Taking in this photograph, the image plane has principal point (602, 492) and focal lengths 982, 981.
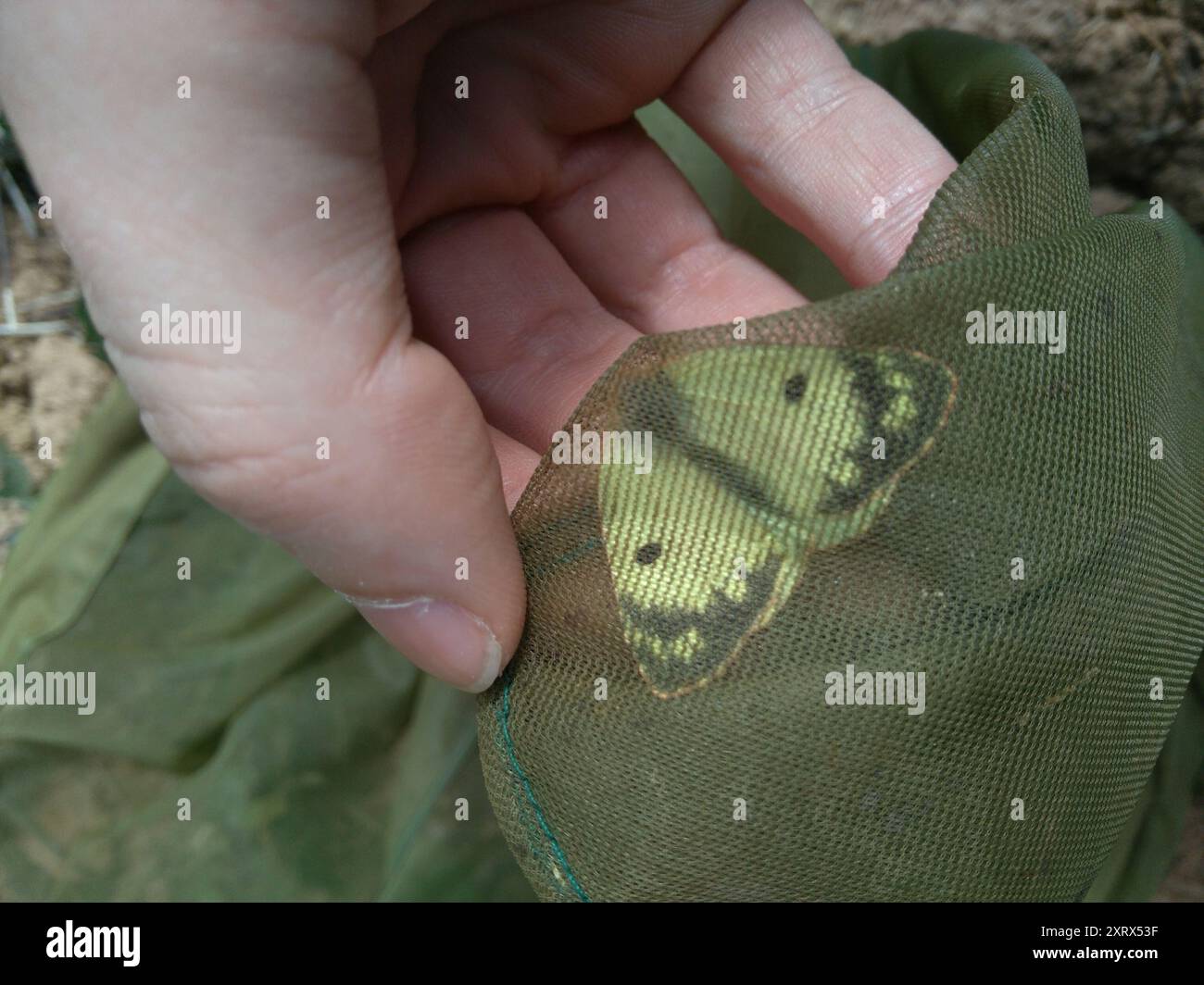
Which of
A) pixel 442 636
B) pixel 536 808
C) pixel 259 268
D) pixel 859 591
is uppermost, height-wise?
pixel 259 268

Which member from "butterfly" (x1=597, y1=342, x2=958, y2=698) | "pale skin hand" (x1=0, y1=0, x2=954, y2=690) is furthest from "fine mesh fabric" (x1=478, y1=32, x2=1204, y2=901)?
"pale skin hand" (x1=0, y1=0, x2=954, y2=690)

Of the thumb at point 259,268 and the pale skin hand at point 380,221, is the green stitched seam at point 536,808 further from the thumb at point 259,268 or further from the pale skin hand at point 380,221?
the thumb at point 259,268

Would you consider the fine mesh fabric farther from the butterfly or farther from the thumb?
the thumb

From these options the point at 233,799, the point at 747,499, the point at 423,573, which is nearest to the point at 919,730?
the point at 747,499

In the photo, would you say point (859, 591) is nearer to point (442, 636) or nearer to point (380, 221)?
point (442, 636)

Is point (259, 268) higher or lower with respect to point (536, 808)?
higher

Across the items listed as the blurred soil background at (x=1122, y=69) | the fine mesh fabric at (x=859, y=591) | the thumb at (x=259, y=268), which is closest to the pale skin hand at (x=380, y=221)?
the thumb at (x=259, y=268)

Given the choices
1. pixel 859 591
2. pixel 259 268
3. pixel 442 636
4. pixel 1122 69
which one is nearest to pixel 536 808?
pixel 442 636
